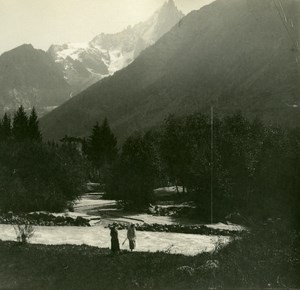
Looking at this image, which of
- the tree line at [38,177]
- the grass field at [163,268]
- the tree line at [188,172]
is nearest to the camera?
the grass field at [163,268]

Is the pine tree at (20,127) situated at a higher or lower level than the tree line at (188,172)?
higher

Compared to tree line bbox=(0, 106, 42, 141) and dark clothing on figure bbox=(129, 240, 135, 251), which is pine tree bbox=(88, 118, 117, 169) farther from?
dark clothing on figure bbox=(129, 240, 135, 251)

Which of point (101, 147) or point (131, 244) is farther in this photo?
point (101, 147)

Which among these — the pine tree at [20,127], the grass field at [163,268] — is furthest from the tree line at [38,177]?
the pine tree at [20,127]

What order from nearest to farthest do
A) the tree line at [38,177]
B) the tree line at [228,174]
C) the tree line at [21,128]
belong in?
1. the tree line at [228,174]
2. the tree line at [38,177]
3. the tree line at [21,128]

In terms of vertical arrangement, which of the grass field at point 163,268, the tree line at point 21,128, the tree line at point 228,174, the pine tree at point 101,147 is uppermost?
the tree line at point 21,128

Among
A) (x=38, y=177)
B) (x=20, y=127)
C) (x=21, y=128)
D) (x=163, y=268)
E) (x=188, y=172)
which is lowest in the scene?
(x=163, y=268)

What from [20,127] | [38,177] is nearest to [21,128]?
[20,127]

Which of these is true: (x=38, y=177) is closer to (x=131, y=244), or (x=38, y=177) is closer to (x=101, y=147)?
(x=131, y=244)

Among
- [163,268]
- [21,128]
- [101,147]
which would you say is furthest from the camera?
[101,147]

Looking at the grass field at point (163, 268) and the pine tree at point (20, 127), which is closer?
the grass field at point (163, 268)

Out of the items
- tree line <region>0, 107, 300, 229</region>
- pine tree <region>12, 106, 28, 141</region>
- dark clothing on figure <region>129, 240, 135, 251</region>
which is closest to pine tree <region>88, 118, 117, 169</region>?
pine tree <region>12, 106, 28, 141</region>

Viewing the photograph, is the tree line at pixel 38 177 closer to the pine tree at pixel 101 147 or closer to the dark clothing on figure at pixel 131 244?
the dark clothing on figure at pixel 131 244

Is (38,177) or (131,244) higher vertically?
(38,177)
